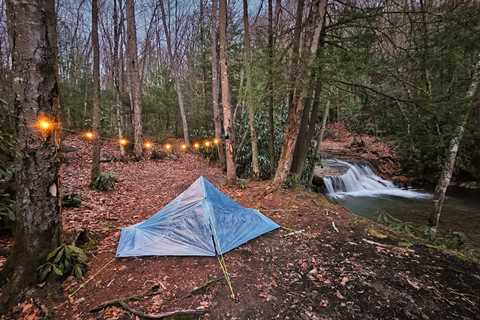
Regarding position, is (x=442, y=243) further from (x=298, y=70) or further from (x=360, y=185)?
(x=360, y=185)

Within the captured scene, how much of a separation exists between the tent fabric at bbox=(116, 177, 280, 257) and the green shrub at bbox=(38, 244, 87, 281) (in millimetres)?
443

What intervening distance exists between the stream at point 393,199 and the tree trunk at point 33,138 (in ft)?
26.7

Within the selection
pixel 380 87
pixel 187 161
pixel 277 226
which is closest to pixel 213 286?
pixel 277 226

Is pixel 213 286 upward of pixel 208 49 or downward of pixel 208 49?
downward

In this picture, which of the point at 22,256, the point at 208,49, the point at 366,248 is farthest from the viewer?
the point at 208,49

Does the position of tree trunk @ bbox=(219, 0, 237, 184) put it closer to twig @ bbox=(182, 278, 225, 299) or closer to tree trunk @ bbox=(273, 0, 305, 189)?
tree trunk @ bbox=(273, 0, 305, 189)

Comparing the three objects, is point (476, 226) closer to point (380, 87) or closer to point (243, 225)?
point (380, 87)

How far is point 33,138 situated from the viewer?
7.69ft

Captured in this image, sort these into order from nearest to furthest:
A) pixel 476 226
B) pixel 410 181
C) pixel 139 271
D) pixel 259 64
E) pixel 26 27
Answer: pixel 26 27 → pixel 139 271 → pixel 259 64 → pixel 476 226 → pixel 410 181

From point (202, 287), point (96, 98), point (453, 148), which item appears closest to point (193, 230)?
point (202, 287)

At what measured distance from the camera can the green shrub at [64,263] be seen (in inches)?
98.0

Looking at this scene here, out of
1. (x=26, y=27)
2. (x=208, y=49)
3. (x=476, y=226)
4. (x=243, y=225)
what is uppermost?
(x=208, y=49)

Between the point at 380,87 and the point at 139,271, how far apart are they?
649 centimetres

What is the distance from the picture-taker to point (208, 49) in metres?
13.0
